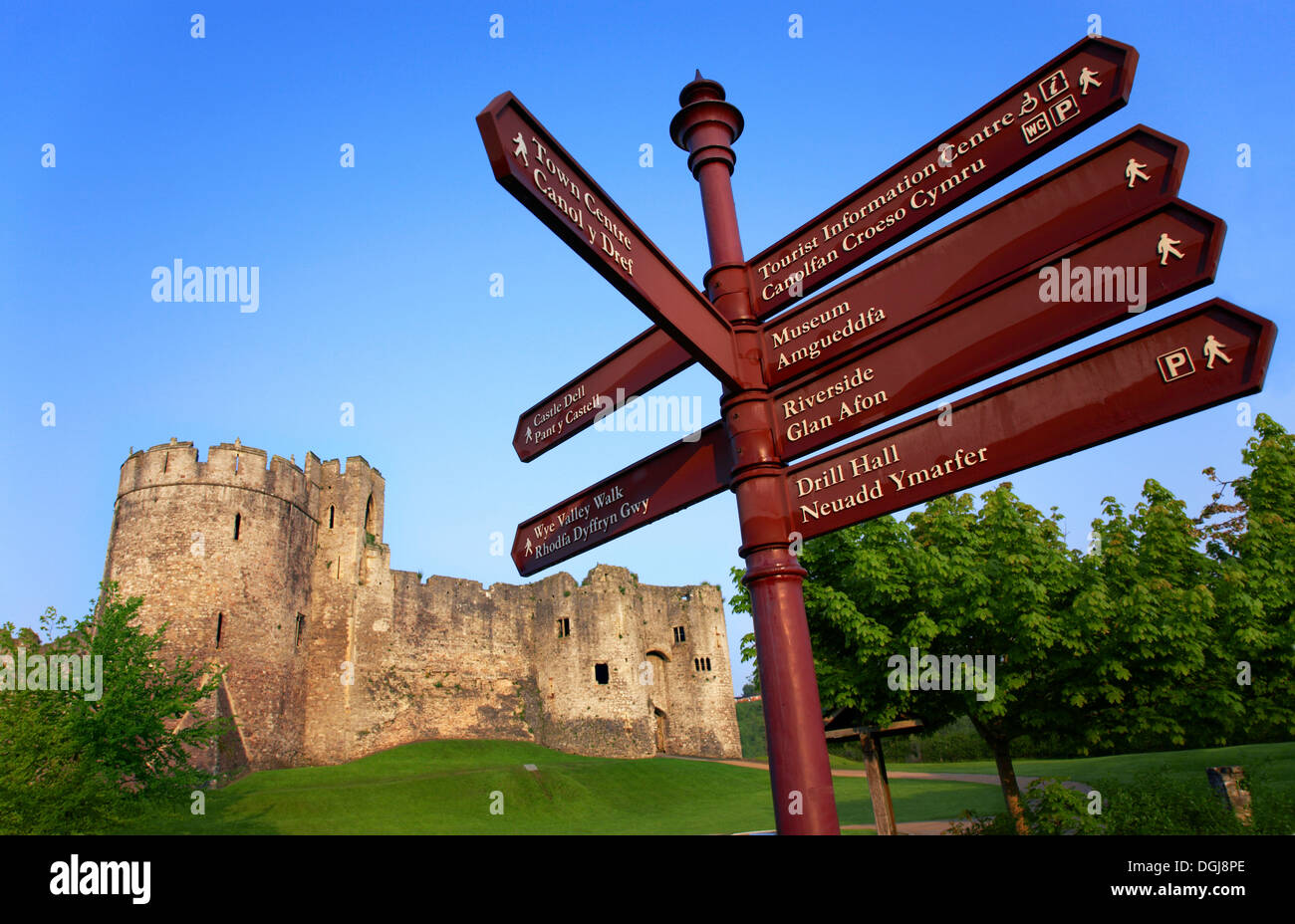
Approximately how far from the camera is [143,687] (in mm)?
17156

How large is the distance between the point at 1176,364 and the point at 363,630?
125 ft

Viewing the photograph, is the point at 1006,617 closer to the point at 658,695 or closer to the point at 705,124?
the point at 705,124

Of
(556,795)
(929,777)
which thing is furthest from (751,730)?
(556,795)

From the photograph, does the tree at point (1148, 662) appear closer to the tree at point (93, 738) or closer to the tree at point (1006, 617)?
the tree at point (1006, 617)

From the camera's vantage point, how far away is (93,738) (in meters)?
15.2

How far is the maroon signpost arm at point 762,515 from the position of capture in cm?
321

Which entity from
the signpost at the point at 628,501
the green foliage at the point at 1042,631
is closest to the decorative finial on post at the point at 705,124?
the signpost at the point at 628,501

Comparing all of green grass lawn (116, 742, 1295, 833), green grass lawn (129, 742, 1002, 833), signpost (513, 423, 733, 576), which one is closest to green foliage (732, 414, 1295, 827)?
green grass lawn (116, 742, 1295, 833)

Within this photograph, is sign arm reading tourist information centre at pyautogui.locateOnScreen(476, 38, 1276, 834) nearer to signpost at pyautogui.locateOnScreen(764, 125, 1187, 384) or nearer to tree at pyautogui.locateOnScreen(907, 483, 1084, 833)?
signpost at pyautogui.locateOnScreen(764, 125, 1187, 384)

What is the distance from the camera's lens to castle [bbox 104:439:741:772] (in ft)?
98.2

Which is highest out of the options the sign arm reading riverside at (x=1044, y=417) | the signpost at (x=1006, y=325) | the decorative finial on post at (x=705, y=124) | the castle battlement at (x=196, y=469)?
the castle battlement at (x=196, y=469)
